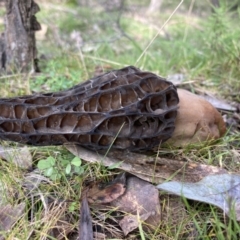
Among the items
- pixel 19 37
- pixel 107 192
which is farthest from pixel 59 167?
pixel 19 37

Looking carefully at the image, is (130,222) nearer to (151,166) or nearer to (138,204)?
(138,204)

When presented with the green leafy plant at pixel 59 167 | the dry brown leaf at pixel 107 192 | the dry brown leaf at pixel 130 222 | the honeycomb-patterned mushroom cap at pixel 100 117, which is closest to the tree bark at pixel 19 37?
the honeycomb-patterned mushroom cap at pixel 100 117

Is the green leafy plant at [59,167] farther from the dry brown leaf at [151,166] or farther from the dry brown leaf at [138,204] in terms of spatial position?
the dry brown leaf at [138,204]

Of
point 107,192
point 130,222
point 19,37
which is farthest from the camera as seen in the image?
point 19,37

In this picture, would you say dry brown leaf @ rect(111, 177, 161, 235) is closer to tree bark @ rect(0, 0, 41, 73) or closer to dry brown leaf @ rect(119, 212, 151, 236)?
dry brown leaf @ rect(119, 212, 151, 236)

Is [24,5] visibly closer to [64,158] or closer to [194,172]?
[64,158]

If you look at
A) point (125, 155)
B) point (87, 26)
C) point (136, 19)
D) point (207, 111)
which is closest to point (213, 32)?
point (207, 111)
